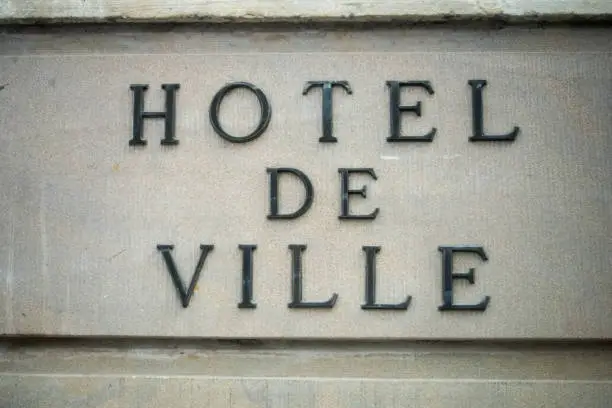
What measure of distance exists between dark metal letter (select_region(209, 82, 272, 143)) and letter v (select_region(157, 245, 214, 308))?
12.7 inches

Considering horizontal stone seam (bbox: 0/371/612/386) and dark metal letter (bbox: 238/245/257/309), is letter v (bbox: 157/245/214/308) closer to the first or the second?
dark metal letter (bbox: 238/245/257/309)

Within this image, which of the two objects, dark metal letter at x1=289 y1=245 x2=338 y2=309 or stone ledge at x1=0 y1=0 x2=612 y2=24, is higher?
stone ledge at x1=0 y1=0 x2=612 y2=24

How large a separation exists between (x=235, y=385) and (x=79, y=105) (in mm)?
931

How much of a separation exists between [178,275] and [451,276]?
766 millimetres

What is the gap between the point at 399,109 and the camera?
1.83 metres

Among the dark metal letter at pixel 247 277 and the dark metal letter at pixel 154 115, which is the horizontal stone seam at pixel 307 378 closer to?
the dark metal letter at pixel 247 277

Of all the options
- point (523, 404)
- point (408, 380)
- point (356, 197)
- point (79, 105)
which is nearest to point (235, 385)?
point (408, 380)

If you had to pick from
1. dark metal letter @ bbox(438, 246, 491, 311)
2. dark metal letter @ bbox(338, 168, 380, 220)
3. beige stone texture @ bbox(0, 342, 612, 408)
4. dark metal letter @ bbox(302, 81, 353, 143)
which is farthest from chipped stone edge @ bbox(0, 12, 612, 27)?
beige stone texture @ bbox(0, 342, 612, 408)

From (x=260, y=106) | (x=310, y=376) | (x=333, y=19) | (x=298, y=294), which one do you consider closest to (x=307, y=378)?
(x=310, y=376)

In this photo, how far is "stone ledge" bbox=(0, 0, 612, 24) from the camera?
1.82 metres

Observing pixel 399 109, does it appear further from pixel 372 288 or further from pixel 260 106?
pixel 372 288

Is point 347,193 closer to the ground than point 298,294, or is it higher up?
higher up

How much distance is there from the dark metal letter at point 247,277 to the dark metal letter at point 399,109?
51 cm

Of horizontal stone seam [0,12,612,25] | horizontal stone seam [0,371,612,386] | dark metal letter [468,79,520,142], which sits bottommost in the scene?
horizontal stone seam [0,371,612,386]
